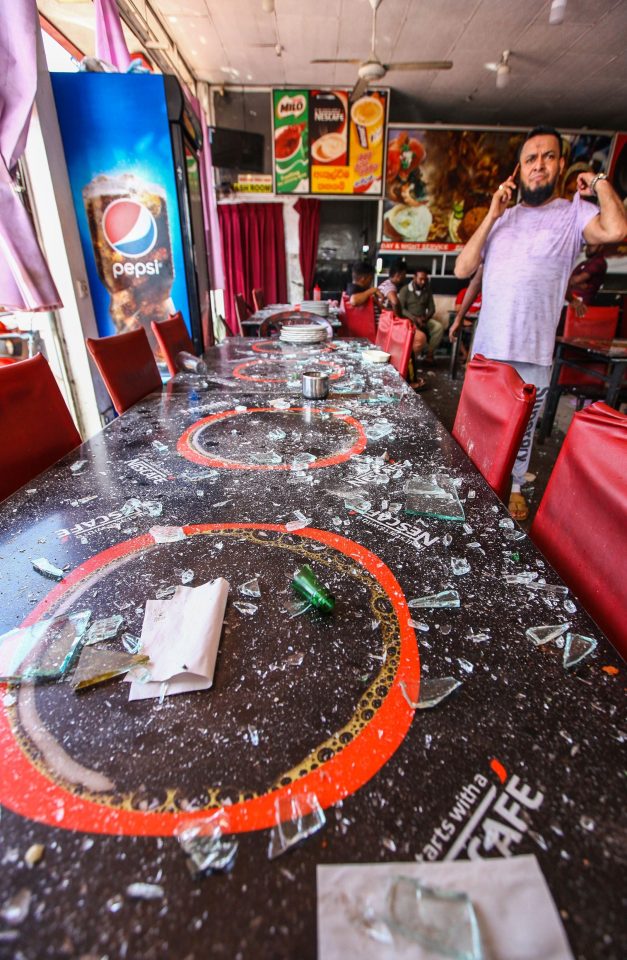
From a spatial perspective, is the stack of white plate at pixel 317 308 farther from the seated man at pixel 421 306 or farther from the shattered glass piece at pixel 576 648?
the shattered glass piece at pixel 576 648

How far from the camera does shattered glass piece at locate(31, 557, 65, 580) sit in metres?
0.72

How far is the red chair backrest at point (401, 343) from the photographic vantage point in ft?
7.95

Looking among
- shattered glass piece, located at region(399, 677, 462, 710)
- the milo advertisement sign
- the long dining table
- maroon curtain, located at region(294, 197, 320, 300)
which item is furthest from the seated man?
shattered glass piece, located at region(399, 677, 462, 710)

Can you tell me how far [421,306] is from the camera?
6172mm

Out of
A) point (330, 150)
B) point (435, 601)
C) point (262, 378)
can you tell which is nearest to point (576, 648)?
point (435, 601)

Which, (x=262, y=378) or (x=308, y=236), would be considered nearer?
(x=262, y=378)

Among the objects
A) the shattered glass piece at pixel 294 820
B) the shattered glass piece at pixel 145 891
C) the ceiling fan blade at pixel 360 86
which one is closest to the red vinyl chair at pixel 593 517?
the shattered glass piece at pixel 294 820

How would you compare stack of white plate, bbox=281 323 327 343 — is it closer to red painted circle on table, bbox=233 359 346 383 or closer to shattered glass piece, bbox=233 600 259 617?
red painted circle on table, bbox=233 359 346 383

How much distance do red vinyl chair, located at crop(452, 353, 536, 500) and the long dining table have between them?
220mm

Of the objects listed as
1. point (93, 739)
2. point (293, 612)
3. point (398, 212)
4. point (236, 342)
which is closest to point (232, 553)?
point (293, 612)

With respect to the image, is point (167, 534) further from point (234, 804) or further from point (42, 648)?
point (234, 804)

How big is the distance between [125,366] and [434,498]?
148cm

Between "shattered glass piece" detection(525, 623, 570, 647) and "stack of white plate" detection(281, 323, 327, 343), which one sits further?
"stack of white plate" detection(281, 323, 327, 343)

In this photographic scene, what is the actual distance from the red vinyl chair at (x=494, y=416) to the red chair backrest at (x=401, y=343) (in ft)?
2.98
